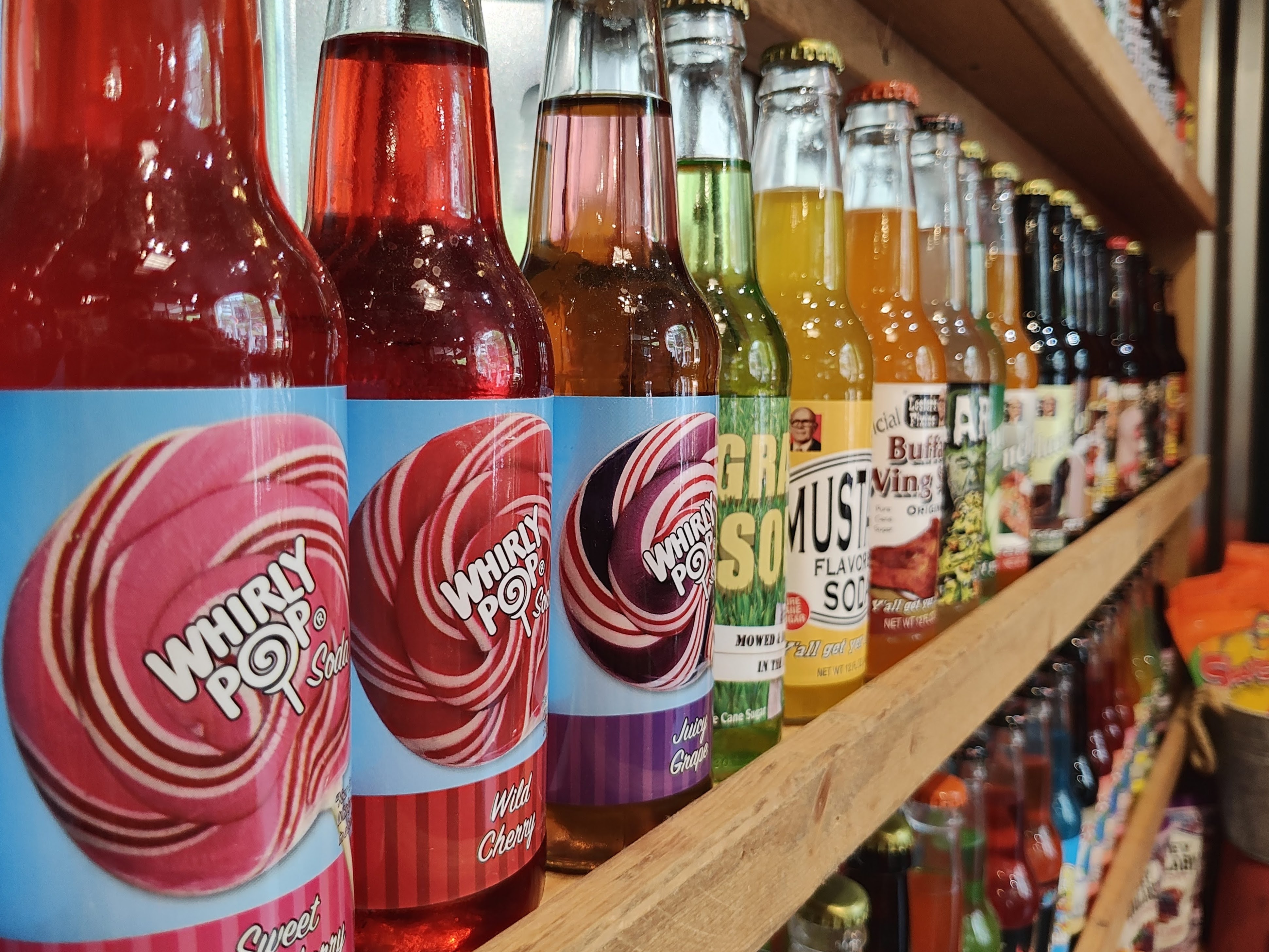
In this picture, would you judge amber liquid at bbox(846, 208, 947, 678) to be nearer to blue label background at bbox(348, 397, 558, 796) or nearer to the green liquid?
the green liquid

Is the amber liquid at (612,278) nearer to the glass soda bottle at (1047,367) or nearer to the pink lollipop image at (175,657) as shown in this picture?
the pink lollipop image at (175,657)

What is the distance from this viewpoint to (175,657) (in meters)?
0.24

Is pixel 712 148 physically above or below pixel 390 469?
above

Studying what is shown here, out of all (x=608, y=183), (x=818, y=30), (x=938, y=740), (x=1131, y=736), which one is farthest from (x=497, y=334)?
(x=1131, y=736)

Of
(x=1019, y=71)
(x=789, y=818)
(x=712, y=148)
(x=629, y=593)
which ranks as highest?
(x=1019, y=71)

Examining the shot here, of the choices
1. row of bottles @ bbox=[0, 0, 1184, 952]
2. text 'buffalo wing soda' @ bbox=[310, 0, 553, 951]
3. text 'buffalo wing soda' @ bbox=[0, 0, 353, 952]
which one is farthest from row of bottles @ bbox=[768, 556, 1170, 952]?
text 'buffalo wing soda' @ bbox=[0, 0, 353, 952]

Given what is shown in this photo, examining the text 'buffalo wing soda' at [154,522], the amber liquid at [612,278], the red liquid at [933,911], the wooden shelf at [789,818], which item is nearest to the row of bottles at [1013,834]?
the red liquid at [933,911]

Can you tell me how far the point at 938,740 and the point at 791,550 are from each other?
0.17m

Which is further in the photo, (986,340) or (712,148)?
(986,340)

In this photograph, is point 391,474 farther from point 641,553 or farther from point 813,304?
point 813,304

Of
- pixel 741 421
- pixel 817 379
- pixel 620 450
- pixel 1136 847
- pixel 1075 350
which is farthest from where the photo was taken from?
pixel 1136 847

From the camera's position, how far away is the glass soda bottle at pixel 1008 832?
3.42ft

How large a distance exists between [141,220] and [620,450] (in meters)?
0.20

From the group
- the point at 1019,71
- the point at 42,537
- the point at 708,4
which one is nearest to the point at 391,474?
the point at 42,537
